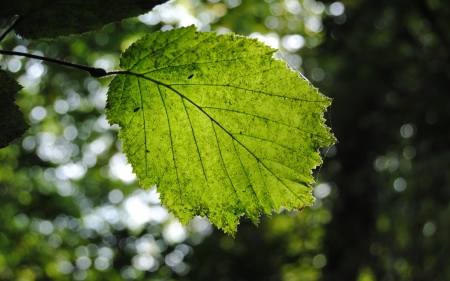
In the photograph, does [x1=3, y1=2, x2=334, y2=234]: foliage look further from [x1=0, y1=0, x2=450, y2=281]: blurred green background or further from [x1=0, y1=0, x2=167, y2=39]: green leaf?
[x1=0, y1=0, x2=450, y2=281]: blurred green background

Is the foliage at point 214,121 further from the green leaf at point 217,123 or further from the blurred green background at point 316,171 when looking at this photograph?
the blurred green background at point 316,171

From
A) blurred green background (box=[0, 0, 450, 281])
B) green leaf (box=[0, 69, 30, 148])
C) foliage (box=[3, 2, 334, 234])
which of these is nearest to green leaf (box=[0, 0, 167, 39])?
foliage (box=[3, 2, 334, 234])

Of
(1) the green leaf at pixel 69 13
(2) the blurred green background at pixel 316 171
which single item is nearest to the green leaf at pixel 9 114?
(1) the green leaf at pixel 69 13

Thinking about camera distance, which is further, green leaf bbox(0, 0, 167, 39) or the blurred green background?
the blurred green background

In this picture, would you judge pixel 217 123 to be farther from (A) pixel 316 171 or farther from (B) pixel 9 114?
(A) pixel 316 171

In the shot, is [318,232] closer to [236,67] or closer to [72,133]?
[72,133]
